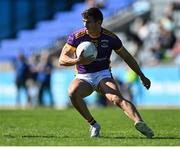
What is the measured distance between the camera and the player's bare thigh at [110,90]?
38.3 ft

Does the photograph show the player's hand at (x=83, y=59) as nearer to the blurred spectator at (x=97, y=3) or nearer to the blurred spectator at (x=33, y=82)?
the blurred spectator at (x=33, y=82)

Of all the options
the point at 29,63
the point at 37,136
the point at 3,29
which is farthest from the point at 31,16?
the point at 37,136

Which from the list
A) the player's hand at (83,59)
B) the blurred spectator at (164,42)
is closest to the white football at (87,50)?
the player's hand at (83,59)

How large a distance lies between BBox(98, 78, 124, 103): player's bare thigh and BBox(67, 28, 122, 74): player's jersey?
0.82 ft

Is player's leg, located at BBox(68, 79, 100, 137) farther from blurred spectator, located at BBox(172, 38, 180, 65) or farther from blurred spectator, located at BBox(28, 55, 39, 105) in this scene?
blurred spectator, located at BBox(28, 55, 39, 105)

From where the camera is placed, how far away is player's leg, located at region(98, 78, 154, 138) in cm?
1134

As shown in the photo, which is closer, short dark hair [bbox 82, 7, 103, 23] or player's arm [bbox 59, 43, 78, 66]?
short dark hair [bbox 82, 7, 103, 23]

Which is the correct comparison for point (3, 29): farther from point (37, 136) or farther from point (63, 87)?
point (37, 136)

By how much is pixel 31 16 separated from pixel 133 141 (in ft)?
96.2

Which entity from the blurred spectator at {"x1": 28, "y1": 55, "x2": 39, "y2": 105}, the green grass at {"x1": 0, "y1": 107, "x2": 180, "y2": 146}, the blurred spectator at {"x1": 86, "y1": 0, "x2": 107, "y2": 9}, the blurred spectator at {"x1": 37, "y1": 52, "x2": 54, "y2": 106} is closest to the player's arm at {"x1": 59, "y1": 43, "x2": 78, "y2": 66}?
the green grass at {"x1": 0, "y1": 107, "x2": 180, "y2": 146}

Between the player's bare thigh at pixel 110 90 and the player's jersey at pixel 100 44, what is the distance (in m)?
0.25

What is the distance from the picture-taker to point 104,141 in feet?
36.1

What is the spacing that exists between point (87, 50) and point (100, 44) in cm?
49

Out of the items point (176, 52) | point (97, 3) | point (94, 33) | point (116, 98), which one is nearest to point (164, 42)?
point (176, 52)
